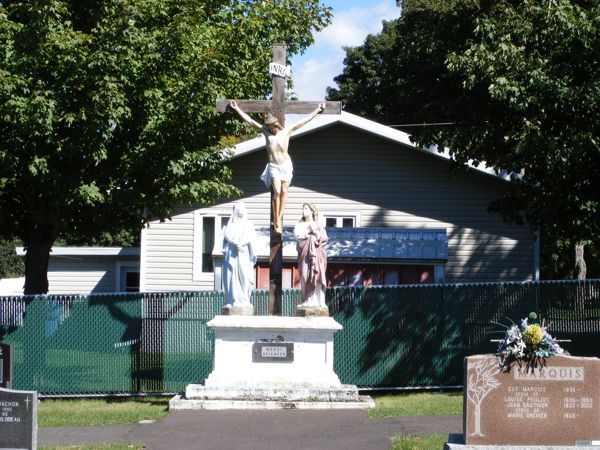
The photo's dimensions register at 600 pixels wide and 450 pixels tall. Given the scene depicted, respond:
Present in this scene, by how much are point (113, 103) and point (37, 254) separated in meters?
4.45

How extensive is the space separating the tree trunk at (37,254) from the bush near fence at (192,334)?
2756 millimetres

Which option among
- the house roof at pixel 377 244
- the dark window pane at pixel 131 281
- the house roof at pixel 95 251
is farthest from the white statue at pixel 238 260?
the dark window pane at pixel 131 281

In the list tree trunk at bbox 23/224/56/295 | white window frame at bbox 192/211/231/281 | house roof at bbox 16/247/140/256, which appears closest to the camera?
tree trunk at bbox 23/224/56/295

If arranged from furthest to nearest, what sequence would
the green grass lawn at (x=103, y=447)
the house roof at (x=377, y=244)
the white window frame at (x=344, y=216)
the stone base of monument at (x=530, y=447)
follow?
the white window frame at (x=344, y=216)
the house roof at (x=377, y=244)
the green grass lawn at (x=103, y=447)
the stone base of monument at (x=530, y=447)

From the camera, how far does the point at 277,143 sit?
1434 centimetres

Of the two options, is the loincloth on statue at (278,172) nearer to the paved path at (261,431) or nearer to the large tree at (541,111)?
the paved path at (261,431)

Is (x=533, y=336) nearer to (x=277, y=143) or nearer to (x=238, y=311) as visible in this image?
(x=238, y=311)

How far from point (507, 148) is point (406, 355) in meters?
4.05

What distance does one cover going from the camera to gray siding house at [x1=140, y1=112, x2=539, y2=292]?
74.3 ft

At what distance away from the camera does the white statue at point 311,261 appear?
1414cm

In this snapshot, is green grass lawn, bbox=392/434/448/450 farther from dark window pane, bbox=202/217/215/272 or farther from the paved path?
dark window pane, bbox=202/217/215/272

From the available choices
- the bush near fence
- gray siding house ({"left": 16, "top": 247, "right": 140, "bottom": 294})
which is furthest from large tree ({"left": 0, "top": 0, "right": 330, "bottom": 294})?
gray siding house ({"left": 16, "top": 247, "right": 140, "bottom": 294})

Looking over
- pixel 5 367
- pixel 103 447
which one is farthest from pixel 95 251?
pixel 103 447

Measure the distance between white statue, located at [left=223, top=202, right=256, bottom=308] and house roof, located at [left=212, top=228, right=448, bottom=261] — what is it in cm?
641
